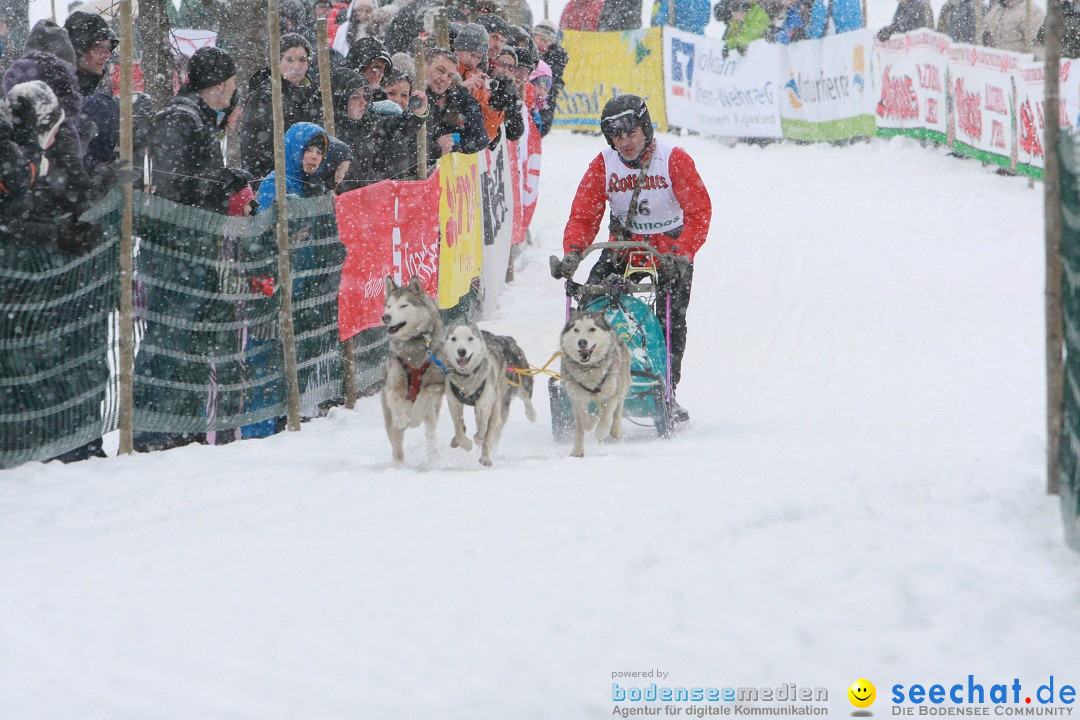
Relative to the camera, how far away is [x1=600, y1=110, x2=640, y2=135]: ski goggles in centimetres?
666

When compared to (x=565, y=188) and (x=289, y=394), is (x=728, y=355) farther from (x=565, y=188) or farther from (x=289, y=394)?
(x=565, y=188)

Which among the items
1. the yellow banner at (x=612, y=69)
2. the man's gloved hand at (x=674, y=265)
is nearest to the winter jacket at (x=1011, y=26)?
the yellow banner at (x=612, y=69)

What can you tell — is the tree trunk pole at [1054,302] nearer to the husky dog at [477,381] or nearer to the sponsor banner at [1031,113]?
the husky dog at [477,381]

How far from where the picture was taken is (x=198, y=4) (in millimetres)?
15320

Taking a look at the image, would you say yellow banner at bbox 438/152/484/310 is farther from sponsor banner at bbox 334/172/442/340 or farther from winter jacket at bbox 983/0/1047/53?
winter jacket at bbox 983/0/1047/53

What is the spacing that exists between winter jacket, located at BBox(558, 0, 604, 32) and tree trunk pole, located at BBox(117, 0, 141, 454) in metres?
15.1

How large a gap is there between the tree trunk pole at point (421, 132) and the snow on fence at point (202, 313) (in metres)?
0.10

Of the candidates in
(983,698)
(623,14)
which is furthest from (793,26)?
(983,698)

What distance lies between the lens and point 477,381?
228 inches

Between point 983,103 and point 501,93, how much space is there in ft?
28.5

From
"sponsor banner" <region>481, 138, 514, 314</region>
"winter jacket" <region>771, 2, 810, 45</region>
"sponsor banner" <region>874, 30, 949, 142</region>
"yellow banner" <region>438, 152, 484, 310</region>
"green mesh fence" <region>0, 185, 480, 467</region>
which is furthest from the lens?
"winter jacket" <region>771, 2, 810, 45</region>

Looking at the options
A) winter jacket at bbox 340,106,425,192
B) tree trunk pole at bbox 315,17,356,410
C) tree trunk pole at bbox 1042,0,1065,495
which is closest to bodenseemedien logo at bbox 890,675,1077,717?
tree trunk pole at bbox 1042,0,1065,495

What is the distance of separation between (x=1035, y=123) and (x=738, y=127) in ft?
15.7

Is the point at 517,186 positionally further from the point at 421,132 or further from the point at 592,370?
the point at 592,370
